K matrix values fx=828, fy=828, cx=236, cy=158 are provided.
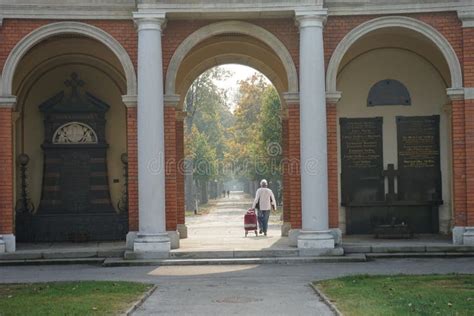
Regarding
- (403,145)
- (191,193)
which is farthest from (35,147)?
(191,193)

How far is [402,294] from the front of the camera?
37.0 feet

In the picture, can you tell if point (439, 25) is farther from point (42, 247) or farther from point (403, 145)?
point (42, 247)

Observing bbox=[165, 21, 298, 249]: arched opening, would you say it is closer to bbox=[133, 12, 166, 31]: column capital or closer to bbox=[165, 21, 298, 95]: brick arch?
bbox=[165, 21, 298, 95]: brick arch

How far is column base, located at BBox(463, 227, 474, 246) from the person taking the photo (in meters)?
17.5

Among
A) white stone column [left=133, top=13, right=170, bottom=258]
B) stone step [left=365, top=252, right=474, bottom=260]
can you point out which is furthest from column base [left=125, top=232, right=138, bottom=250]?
stone step [left=365, top=252, right=474, bottom=260]

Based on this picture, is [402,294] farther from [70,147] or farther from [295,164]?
[70,147]

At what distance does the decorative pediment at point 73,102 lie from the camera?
69.5 feet

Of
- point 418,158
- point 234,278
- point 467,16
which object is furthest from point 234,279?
point 418,158

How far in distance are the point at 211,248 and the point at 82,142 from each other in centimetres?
533

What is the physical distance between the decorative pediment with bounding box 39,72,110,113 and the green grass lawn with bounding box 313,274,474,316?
1007 centimetres

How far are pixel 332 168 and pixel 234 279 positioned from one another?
5.01 metres

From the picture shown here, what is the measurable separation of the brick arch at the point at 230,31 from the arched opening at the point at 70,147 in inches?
116

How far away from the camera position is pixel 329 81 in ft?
59.6

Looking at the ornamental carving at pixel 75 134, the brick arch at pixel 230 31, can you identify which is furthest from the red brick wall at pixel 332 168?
the ornamental carving at pixel 75 134
